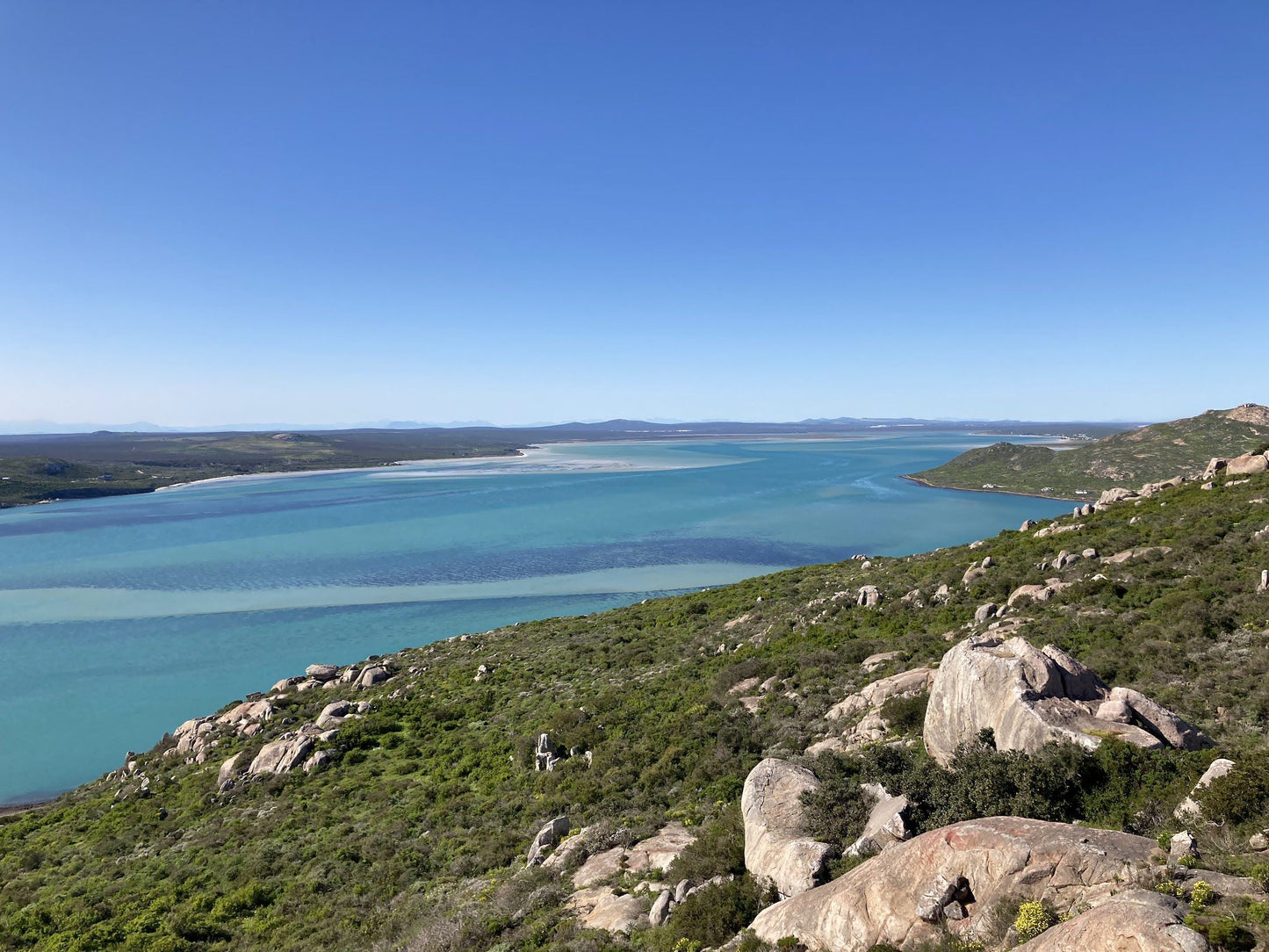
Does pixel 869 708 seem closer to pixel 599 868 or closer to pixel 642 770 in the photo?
pixel 642 770

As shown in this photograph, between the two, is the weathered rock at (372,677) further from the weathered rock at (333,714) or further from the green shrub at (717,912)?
the green shrub at (717,912)

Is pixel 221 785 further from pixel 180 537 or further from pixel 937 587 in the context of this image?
pixel 180 537

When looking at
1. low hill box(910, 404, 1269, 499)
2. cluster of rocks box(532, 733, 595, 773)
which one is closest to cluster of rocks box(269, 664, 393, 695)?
cluster of rocks box(532, 733, 595, 773)

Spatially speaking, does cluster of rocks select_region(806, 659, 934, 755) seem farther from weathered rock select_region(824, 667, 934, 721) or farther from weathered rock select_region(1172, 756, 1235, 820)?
weathered rock select_region(1172, 756, 1235, 820)

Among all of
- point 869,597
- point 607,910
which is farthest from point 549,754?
point 869,597

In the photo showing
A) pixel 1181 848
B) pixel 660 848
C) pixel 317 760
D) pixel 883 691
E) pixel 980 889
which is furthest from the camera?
pixel 317 760

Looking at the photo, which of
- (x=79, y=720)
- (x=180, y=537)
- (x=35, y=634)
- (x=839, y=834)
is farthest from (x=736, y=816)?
(x=180, y=537)
